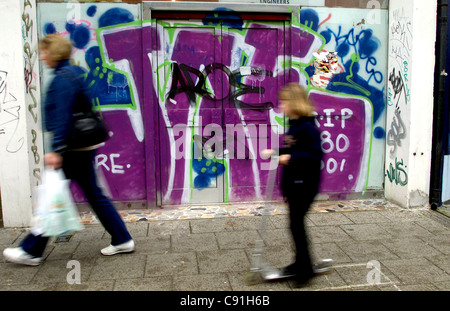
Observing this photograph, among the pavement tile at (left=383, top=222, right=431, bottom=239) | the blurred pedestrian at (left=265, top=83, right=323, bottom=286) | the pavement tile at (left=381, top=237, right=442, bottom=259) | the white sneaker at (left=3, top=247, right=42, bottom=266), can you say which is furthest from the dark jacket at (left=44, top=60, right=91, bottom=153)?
the pavement tile at (left=383, top=222, right=431, bottom=239)

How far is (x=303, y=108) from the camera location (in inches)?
133

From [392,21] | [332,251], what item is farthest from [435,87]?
[332,251]

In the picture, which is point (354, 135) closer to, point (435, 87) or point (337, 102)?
point (337, 102)

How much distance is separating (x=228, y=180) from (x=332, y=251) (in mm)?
1950

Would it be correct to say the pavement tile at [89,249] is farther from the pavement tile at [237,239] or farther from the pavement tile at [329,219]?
the pavement tile at [329,219]

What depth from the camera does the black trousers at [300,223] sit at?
11.2 feet

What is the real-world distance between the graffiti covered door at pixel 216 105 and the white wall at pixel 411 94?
5.03 ft

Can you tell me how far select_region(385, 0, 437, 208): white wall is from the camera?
215 inches

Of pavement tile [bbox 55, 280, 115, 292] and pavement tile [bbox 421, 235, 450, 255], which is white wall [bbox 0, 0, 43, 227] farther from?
pavement tile [bbox 421, 235, 450, 255]

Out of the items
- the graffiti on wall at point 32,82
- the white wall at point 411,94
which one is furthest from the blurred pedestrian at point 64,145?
the white wall at point 411,94

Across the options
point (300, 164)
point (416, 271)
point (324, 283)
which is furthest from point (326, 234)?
point (300, 164)

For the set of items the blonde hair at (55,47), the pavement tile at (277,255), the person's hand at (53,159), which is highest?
the blonde hair at (55,47)

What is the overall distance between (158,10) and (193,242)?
290cm

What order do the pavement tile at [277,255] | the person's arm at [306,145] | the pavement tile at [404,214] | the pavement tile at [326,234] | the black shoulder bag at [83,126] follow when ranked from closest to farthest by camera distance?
the person's arm at [306,145]
the black shoulder bag at [83,126]
the pavement tile at [277,255]
the pavement tile at [326,234]
the pavement tile at [404,214]
